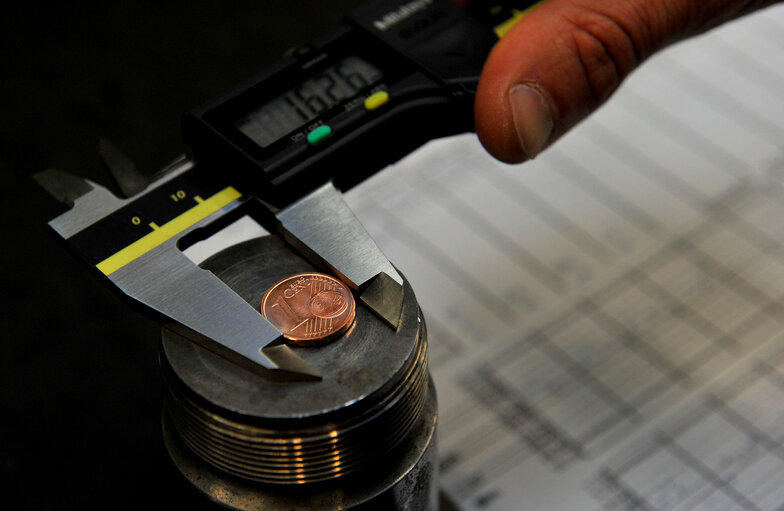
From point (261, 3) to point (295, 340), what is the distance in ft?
3.87

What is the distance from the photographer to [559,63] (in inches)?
33.1

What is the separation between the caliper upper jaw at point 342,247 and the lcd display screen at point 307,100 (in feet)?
0.21

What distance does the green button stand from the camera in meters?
0.68

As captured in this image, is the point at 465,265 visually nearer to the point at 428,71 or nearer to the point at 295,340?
the point at 428,71

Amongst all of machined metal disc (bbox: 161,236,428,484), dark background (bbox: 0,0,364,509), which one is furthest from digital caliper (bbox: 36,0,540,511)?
dark background (bbox: 0,0,364,509)

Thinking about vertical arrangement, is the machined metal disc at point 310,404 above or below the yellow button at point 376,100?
below

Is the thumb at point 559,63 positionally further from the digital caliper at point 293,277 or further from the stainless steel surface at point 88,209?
the stainless steel surface at point 88,209

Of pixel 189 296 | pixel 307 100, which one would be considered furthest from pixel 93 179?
pixel 189 296

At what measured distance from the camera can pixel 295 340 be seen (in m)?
0.57

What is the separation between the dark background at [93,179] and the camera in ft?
3.57

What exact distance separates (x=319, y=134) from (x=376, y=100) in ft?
0.20

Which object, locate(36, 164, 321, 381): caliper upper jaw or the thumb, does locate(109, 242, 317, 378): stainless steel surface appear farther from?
the thumb

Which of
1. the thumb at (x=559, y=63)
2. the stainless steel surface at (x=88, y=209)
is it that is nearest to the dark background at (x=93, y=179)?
Answer: the stainless steel surface at (x=88, y=209)

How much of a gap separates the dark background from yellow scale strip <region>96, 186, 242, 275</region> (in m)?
0.33
